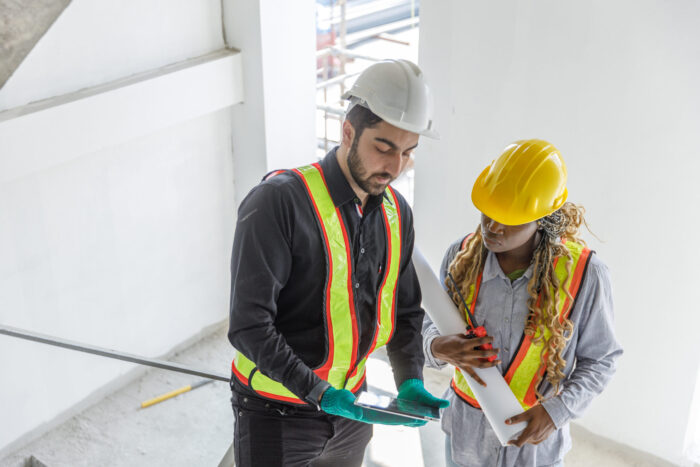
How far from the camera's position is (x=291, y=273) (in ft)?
7.09

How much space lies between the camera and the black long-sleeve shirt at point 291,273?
2061 millimetres

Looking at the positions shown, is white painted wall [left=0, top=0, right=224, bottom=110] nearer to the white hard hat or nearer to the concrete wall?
the concrete wall

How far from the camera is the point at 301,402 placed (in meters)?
2.33

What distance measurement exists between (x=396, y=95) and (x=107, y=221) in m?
2.46

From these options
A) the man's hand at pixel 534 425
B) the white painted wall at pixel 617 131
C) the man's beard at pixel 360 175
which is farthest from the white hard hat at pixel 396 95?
the white painted wall at pixel 617 131

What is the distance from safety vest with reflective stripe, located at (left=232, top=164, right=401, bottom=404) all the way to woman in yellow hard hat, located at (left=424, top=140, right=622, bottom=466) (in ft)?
0.68

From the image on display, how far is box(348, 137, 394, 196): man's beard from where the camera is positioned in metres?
2.14

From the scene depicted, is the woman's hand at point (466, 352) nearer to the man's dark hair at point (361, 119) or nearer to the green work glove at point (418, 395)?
the green work glove at point (418, 395)

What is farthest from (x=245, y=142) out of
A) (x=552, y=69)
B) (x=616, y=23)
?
(x=616, y=23)

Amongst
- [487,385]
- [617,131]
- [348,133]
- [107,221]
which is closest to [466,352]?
[487,385]

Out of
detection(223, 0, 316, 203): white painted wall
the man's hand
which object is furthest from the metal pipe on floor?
detection(223, 0, 316, 203): white painted wall

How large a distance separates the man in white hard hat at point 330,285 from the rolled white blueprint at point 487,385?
0.10 metres

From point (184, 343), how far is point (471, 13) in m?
2.72

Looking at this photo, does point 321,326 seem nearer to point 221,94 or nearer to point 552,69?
point 552,69
